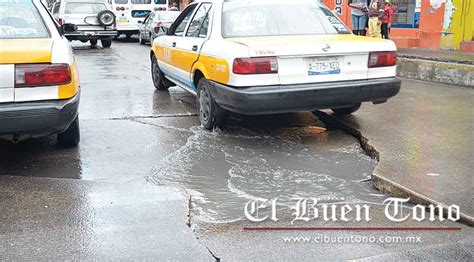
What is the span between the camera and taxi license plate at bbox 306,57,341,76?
5.57 metres

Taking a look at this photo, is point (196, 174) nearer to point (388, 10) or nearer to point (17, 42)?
point (17, 42)

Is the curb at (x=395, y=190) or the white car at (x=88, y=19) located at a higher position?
the white car at (x=88, y=19)

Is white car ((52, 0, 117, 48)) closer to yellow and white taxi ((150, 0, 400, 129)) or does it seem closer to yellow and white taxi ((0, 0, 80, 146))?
yellow and white taxi ((150, 0, 400, 129))

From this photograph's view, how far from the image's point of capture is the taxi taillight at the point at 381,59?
5.77 metres

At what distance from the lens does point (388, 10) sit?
492 inches

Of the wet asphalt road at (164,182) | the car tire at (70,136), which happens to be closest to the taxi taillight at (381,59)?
the wet asphalt road at (164,182)

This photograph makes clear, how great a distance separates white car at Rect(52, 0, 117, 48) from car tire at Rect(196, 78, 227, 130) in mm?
13211

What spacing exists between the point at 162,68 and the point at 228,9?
2418 millimetres

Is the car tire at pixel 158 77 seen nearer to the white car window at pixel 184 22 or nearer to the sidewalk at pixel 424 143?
the white car window at pixel 184 22

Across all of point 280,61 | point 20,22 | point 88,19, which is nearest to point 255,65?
point 280,61

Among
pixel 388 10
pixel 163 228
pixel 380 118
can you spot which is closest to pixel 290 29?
pixel 380 118

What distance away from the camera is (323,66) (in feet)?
18.4

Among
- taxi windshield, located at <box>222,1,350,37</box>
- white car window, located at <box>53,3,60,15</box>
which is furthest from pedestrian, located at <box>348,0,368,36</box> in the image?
white car window, located at <box>53,3,60,15</box>

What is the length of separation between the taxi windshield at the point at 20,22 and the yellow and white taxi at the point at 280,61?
6.00 ft
